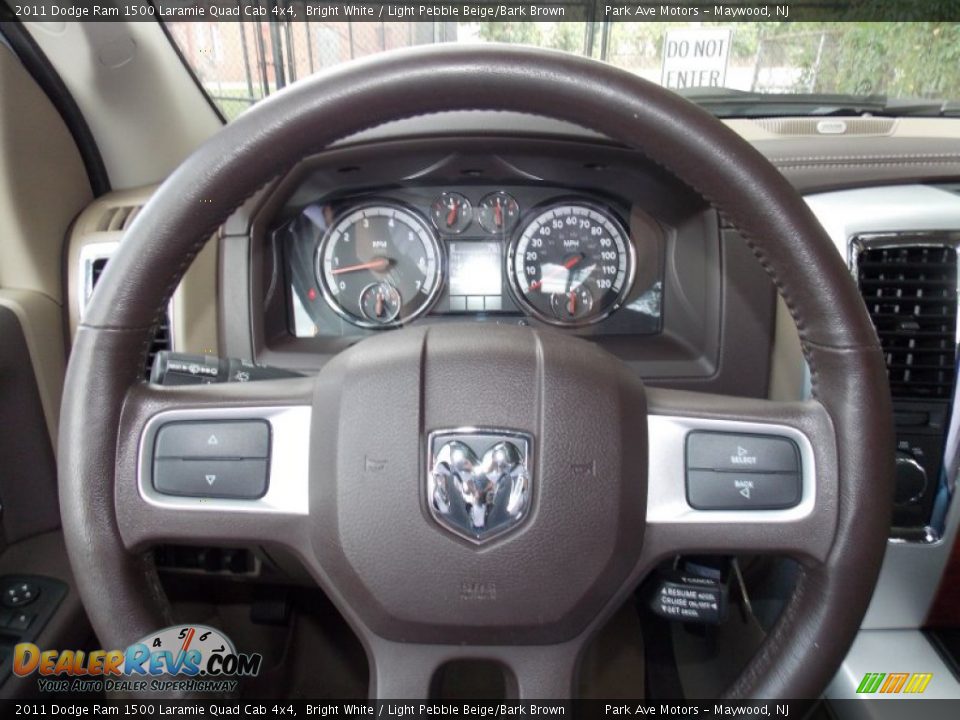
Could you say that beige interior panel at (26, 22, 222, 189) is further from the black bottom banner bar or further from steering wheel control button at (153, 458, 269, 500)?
the black bottom banner bar

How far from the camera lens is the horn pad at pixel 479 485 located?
80 cm

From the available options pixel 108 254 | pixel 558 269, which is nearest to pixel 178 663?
pixel 108 254

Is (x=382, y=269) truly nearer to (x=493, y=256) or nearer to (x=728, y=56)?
(x=493, y=256)

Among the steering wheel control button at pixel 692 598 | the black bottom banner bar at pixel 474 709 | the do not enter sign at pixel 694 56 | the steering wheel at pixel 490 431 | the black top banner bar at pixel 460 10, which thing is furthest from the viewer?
the do not enter sign at pixel 694 56

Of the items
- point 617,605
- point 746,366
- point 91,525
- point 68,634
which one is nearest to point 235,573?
point 68,634

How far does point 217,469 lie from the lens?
0.85m

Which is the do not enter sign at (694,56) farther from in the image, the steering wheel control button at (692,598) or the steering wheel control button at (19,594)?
the steering wheel control button at (19,594)

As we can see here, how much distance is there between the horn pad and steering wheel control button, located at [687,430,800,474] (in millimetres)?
62

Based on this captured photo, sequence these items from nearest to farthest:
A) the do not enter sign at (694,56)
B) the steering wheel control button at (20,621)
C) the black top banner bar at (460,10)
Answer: the steering wheel control button at (20,621) < the black top banner bar at (460,10) < the do not enter sign at (694,56)

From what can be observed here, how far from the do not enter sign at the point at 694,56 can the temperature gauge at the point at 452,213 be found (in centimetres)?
55

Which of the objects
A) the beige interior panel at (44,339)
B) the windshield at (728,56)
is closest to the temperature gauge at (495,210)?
the windshield at (728,56)

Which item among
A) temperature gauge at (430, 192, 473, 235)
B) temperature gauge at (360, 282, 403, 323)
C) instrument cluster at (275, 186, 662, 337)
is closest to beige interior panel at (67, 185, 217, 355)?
instrument cluster at (275, 186, 662, 337)

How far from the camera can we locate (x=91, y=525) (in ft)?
2.67

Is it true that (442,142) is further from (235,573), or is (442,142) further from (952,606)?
(952,606)
